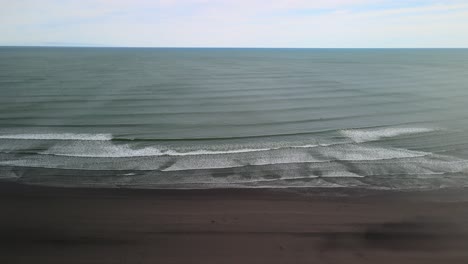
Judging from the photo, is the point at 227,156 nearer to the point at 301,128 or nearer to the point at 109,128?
the point at 301,128

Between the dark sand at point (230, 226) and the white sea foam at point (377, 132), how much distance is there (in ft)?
21.6

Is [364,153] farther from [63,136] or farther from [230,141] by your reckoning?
[63,136]

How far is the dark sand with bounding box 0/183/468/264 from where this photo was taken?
7910 millimetres

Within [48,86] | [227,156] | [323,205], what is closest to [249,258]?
[323,205]

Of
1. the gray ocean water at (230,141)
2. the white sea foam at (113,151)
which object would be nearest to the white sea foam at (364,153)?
the gray ocean water at (230,141)

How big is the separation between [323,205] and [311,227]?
138 cm

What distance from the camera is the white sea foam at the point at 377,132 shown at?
17.6 metres

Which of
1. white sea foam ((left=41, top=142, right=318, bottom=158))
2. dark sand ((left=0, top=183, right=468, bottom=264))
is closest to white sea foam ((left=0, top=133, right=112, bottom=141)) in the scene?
white sea foam ((left=41, top=142, right=318, bottom=158))

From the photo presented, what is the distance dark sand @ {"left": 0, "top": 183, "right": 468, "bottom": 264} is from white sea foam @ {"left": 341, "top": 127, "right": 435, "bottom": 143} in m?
6.59

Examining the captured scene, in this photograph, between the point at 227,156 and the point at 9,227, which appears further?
the point at 227,156

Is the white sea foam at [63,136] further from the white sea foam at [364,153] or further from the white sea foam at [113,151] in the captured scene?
the white sea foam at [364,153]

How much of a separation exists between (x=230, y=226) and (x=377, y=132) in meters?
12.7

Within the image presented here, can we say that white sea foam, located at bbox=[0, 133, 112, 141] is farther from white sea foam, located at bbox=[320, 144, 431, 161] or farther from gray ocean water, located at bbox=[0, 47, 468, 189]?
white sea foam, located at bbox=[320, 144, 431, 161]

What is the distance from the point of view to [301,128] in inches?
768
